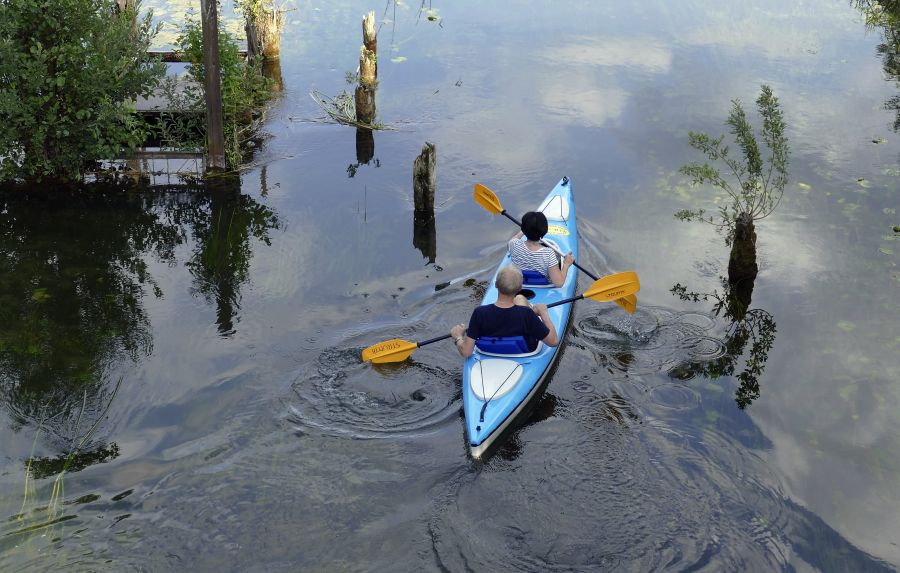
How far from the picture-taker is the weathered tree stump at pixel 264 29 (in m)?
14.5

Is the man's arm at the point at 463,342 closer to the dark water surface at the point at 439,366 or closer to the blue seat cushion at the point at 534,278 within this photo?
the dark water surface at the point at 439,366

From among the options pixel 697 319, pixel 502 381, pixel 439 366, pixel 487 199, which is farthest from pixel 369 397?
pixel 697 319

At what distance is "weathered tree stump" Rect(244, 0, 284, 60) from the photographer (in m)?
Answer: 14.5

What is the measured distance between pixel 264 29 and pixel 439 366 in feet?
30.7

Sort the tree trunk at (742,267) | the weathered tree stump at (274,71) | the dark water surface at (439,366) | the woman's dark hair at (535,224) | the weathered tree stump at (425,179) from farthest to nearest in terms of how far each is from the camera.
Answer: the weathered tree stump at (274,71) < the weathered tree stump at (425,179) < the tree trunk at (742,267) < the woman's dark hair at (535,224) < the dark water surface at (439,366)

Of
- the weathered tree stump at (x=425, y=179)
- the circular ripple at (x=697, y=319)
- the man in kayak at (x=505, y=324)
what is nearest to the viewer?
the man in kayak at (x=505, y=324)

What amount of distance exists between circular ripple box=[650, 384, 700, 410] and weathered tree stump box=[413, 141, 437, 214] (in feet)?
13.5

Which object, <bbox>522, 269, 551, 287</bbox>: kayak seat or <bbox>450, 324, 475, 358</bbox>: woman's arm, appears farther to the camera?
<bbox>522, 269, 551, 287</bbox>: kayak seat

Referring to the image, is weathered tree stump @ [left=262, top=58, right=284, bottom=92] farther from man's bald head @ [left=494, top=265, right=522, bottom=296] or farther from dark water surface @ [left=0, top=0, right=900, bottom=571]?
man's bald head @ [left=494, top=265, right=522, bottom=296]

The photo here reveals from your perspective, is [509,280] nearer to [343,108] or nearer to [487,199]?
[487,199]

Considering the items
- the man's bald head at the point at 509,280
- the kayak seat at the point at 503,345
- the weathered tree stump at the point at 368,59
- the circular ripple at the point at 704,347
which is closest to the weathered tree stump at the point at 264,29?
the weathered tree stump at the point at 368,59

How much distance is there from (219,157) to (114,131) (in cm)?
135

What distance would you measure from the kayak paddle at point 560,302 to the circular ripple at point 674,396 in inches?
40.1

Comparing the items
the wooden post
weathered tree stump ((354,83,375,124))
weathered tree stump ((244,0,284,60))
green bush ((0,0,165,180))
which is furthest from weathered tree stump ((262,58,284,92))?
green bush ((0,0,165,180))
